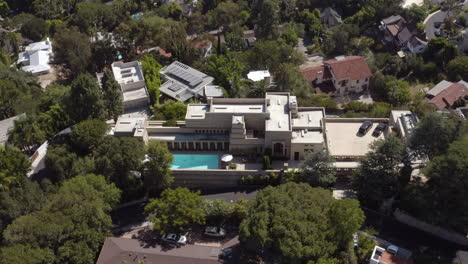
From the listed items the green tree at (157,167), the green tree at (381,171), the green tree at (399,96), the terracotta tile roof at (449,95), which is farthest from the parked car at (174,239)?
the terracotta tile roof at (449,95)

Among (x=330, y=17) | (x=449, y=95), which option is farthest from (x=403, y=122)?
(x=330, y=17)

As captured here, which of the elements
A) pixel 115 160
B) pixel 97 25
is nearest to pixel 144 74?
pixel 115 160

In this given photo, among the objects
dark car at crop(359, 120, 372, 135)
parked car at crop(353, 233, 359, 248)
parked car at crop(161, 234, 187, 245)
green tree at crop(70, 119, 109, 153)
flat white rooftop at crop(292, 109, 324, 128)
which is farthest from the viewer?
dark car at crop(359, 120, 372, 135)

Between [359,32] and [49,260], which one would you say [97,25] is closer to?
[359,32]

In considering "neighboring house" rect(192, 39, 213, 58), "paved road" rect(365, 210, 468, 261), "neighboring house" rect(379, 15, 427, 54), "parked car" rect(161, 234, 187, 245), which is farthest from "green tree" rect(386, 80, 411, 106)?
"parked car" rect(161, 234, 187, 245)

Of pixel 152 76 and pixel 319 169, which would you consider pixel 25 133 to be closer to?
pixel 152 76

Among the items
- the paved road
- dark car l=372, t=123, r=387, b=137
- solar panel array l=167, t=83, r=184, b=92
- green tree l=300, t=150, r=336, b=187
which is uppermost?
solar panel array l=167, t=83, r=184, b=92

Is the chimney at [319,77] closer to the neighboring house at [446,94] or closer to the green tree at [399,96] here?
the green tree at [399,96]

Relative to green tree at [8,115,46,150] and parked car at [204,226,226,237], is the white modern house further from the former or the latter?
parked car at [204,226,226,237]
